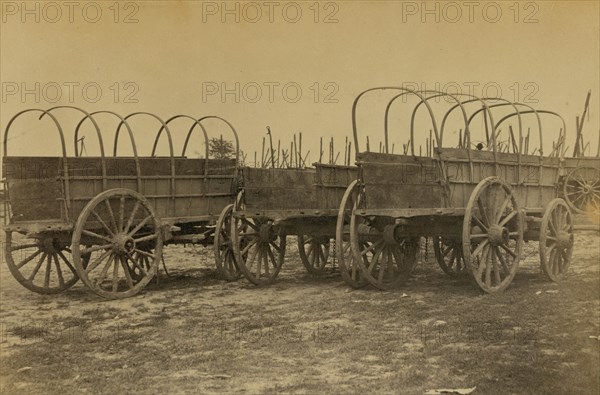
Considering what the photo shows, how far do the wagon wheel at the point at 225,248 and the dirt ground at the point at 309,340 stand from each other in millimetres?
685

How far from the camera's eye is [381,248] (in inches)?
333

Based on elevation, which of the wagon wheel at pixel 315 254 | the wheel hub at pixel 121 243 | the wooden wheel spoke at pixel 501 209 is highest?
the wooden wheel spoke at pixel 501 209

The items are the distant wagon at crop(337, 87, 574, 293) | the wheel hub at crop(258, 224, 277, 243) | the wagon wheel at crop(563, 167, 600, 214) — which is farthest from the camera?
the wagon wheel at crop(563, 167, 600, 214)

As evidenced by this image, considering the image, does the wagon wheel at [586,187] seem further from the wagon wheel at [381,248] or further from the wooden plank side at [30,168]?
the wooden plank side at [30,168]

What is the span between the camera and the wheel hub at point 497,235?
7602mm

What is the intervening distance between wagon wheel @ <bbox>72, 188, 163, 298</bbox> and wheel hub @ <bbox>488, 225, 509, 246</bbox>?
14.1ft

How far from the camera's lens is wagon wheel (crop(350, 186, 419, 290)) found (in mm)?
7914

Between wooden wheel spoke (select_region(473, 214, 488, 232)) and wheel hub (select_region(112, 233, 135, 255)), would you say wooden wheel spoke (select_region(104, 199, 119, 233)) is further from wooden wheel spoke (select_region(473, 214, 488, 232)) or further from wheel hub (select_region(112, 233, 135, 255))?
wooden wheel spoke (select_region(473, 214, 488, 232))

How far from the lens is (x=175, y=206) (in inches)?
363

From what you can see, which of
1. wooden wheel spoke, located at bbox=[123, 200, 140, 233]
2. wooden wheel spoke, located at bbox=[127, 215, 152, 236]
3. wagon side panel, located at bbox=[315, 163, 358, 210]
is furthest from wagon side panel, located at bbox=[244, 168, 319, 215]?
wooden wheel spoke, located at bbox=[123, 200, 140, 233]

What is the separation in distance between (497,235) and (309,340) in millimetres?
3086

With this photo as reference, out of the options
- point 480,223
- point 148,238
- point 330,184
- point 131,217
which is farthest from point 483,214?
point 131,217

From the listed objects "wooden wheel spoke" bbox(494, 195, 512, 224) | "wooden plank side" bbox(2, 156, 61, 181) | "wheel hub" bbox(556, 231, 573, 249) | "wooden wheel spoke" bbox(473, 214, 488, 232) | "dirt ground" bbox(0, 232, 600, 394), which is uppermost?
"wooden plank side" bbox(2, 156, 61, 181)

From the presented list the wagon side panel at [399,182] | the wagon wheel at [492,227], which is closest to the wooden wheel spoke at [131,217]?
the wagon side panel at [399,182]
